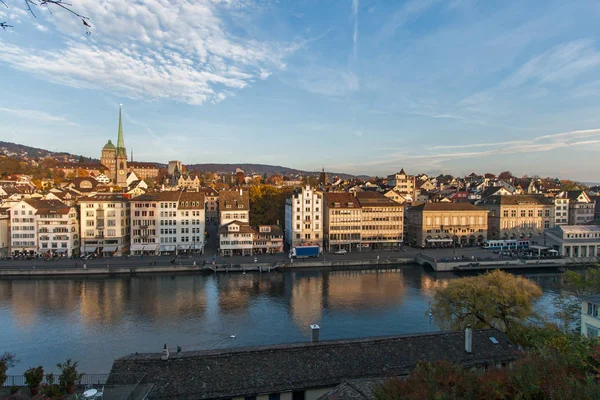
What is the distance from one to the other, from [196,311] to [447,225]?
44.2m

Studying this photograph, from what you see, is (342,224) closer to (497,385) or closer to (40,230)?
(40,230)

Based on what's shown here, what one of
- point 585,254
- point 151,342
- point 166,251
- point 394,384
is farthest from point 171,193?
point 585,254

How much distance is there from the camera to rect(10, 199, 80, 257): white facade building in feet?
164

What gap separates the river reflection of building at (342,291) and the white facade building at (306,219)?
9.41 meters

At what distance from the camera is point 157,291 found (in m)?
36.8

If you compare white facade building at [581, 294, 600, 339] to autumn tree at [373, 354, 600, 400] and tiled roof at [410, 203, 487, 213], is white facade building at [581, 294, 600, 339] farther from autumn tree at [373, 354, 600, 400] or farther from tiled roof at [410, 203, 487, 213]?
tiled roof at [410, 203, 487, 213]

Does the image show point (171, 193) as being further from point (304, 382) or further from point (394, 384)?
point (394, 384)

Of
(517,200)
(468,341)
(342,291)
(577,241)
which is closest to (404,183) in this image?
(517,200)

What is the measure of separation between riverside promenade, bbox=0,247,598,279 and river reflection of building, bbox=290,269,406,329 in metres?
3.63

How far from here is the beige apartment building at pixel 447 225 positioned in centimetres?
6084

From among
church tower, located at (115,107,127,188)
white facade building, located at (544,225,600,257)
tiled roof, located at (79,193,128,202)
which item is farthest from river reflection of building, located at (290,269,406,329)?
church tower, located at (115,107,127,188)

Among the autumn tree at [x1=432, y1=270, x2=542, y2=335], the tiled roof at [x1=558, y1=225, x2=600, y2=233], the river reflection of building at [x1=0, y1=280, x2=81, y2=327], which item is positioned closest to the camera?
the autumn tree at [x1=432, y1=270, x2=542, y2=335]

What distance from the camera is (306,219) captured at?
55594mm

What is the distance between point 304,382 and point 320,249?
135 ft
